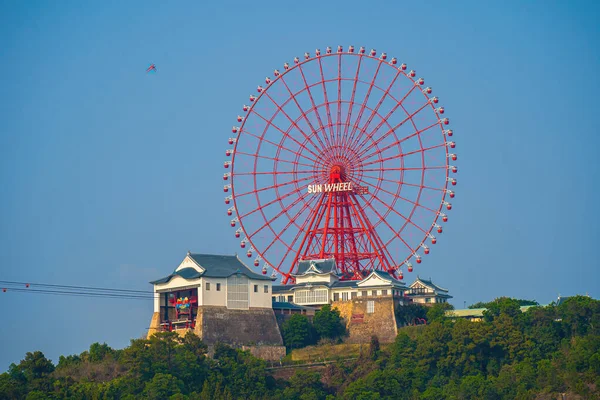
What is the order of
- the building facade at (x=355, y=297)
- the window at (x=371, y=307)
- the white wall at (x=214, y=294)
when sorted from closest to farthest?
the white wall at (x=214, y=294)
the building facade at (x=355, y=297)
the window at (x=371, y=307)

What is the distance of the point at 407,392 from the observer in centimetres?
8194

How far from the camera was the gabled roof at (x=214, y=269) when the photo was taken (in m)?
88.4

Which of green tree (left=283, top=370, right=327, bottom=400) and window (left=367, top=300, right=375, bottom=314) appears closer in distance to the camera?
green tree (left=283, top=370, right=327, bottom=400)

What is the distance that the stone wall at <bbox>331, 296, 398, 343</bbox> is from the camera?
89.8m

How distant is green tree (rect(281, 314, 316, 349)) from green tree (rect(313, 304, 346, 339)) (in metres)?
0.63

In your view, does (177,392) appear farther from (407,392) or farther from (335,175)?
(335,175)

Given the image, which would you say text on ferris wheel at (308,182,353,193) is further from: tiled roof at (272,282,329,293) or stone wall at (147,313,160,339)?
stone wall at (147,313,160,339)

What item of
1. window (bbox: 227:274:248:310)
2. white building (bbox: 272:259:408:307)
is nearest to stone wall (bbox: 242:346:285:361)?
window (bbox: 227:274:248:310)

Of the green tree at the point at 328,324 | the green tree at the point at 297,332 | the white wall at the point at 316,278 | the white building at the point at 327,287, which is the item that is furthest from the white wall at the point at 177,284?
the white wall at the point at 316,278

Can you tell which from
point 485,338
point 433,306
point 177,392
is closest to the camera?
point 177,392

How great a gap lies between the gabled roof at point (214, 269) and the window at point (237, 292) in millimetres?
418

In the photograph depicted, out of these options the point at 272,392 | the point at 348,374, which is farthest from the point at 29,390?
the point at 348,374

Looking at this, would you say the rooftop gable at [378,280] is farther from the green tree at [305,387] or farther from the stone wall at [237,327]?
the green tree at [305,387]

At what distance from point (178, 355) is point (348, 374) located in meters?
11.3
